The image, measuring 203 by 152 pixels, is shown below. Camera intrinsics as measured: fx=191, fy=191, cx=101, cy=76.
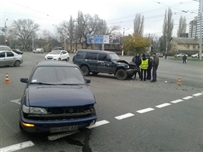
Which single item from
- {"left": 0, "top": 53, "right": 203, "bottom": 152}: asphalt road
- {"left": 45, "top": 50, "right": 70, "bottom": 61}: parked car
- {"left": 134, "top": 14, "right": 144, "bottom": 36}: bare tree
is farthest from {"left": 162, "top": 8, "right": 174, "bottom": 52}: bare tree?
{"left": 0, "top": 53, "right": 203, "bottom": 152}: asphalt road

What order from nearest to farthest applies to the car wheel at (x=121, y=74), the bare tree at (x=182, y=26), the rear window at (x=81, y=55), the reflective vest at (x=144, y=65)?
the reflective vest at (x=144, y=65) → the car wheel at (x=121, y=74) → the rear window at (x=81, y=55) → the bare tree at (x=182, y=26)

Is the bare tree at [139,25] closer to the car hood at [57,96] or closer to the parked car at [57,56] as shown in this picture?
the parked car at [57,56]

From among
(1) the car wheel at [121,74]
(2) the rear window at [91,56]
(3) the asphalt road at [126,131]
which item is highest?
(2) the rear window at [91,56]

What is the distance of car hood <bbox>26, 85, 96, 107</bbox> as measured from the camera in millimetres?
3738

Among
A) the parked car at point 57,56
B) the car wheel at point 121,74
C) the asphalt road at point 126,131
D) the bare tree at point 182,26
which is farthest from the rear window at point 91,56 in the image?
the bare tree at point 182,26

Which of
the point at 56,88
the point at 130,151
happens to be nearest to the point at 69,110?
the point at 56,88

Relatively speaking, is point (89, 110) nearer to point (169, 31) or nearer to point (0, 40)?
point (169, 31)

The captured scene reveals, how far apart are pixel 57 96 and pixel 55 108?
14.3 inches

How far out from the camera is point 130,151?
12.0 feet

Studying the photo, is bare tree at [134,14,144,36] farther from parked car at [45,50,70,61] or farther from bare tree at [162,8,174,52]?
parked car at [45,50,70,61]

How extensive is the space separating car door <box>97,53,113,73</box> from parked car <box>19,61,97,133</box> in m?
8.79

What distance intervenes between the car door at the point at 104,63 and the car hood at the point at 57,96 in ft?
29.2

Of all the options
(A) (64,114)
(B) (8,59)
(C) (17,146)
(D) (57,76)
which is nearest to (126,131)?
(A) (64,114)

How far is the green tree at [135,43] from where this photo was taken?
215ft
